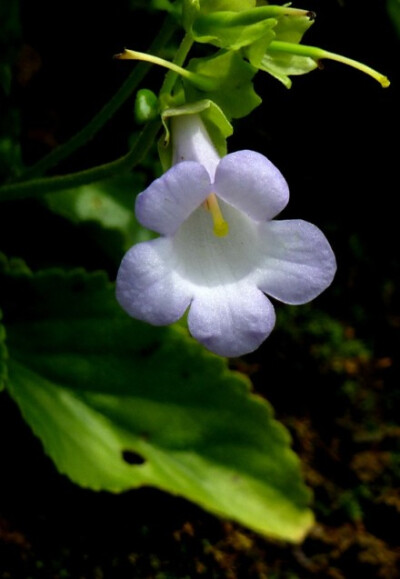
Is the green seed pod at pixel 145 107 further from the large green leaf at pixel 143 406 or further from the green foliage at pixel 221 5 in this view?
the large green leaf at pixel 143 406

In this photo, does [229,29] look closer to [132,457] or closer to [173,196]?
[173,196]

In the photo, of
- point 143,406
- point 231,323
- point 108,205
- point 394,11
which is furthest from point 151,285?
point 394,11

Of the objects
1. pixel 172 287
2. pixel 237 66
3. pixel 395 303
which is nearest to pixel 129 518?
pixel 172 287

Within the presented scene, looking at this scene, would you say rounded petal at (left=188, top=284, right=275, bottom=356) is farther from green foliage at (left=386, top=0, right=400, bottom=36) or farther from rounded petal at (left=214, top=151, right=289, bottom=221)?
green foliage at (left=386, top=0, right=400, bottom=36)

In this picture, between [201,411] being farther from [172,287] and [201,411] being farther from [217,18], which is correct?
[217,18]

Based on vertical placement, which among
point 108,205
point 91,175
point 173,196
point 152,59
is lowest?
point 108,205

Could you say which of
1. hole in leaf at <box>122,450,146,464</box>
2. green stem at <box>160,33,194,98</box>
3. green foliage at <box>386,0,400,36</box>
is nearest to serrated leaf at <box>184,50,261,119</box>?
green stem at <box>160,33,194,98</box>
